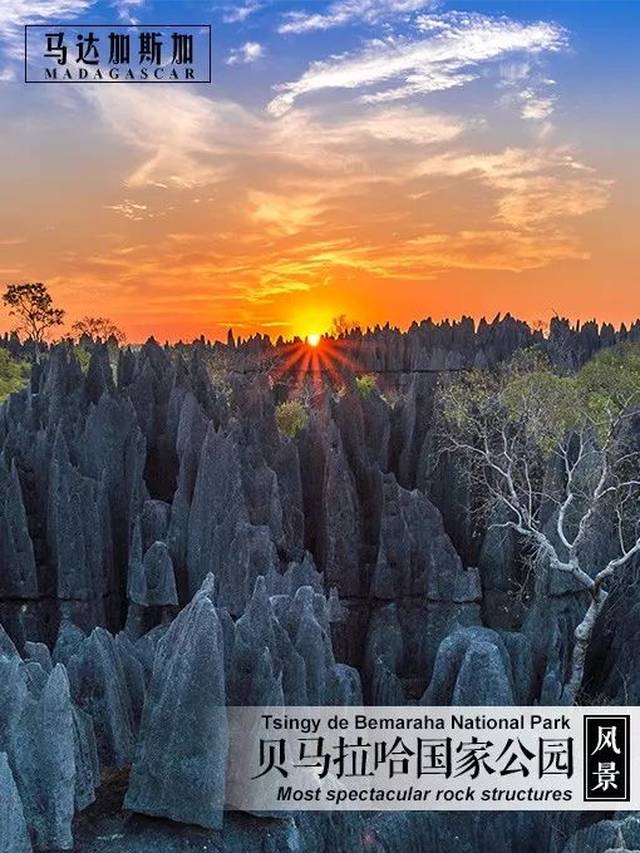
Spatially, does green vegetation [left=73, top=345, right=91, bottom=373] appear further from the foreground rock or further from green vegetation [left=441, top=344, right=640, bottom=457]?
the foreground rock

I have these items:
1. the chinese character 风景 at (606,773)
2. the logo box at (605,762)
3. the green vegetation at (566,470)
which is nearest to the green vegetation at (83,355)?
the green vegetation at (566,470)

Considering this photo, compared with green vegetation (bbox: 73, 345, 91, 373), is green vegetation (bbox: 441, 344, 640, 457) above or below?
below

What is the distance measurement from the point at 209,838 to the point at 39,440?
1418 centimetres

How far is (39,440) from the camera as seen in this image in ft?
65.4

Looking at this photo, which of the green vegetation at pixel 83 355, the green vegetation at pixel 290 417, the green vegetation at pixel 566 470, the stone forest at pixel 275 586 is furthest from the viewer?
the green vegetation at pixel 83 355

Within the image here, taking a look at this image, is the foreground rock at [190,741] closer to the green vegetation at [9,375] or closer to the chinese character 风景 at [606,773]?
the chinese character 风景 at [606,773]

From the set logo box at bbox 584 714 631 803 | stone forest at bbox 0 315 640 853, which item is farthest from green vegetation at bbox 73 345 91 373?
logo box at bbox 584 714 631 803

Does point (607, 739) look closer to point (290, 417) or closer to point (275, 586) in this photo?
point (275, 586)

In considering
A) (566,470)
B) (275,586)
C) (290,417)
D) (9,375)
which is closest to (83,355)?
(9,375)

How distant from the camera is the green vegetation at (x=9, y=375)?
45844 mm

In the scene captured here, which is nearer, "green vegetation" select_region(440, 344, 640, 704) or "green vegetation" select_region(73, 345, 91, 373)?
"green vegetation" select_region(440, 344, 640, 704)

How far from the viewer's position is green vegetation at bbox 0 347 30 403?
45.8 metres

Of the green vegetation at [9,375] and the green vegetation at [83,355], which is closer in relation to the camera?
the green vegetation at [83,355]

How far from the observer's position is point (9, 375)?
165 ft
